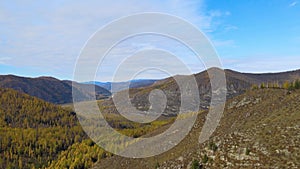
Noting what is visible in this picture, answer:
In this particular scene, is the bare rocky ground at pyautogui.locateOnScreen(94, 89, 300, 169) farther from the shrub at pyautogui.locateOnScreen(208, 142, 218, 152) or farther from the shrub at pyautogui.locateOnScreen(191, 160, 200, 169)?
the shrub at pyautogui.locateOnScreen(191, 160, 200, 169)

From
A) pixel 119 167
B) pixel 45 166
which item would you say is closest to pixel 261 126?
pixel 119 167

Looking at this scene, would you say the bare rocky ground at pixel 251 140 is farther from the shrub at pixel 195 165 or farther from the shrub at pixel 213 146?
the shrub at pixel 195 165

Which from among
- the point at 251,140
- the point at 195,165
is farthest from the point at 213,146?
the point at 251,140

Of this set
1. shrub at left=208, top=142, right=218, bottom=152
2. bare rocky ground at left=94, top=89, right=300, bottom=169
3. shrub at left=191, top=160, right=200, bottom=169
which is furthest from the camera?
shrub at left=208, top=142, right=218, bottom=152

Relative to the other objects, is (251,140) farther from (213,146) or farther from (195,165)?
(195,165)

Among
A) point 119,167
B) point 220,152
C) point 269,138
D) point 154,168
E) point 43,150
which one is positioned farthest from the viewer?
point 43,150

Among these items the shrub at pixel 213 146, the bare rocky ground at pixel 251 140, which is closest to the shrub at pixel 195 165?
the bare rocky ground at pixel 251 140

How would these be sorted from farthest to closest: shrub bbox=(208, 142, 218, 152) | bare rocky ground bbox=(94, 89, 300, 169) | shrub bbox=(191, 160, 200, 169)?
shrub bbox=(208, 142, 218, 152) < shrub bbox=(191, 160, 200, 169) < bare rocky ground bbox=(94, 89, 300, 169)

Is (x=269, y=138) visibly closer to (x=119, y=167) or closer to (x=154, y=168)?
(x=154, y=168)

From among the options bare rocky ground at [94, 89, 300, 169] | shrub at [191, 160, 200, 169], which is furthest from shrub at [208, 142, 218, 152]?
shrub at [191, 160, 200, 169]
